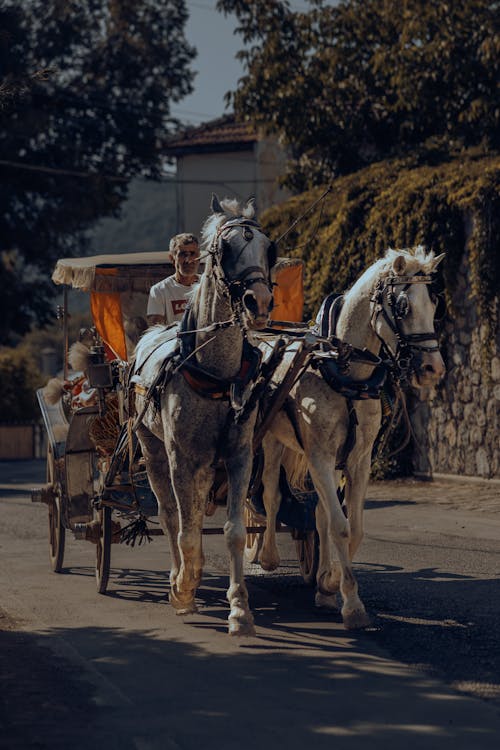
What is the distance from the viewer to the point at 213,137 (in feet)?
112

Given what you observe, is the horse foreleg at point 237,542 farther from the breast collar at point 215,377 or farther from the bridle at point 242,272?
the bridle at point 242,272

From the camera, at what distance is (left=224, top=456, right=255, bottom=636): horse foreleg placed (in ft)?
23.8

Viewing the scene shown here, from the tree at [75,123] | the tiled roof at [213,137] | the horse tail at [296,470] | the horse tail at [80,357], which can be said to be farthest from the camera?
the tree at [75,123]

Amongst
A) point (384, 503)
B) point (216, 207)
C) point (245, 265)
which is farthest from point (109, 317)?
point (384, 503)

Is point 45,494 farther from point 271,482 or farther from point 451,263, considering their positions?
point 451,263

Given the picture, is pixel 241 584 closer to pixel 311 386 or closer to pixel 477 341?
pixel 311 386

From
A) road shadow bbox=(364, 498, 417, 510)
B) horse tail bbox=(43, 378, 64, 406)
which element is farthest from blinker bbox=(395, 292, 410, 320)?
road shadow bbox=(364, 498, 417, 510)

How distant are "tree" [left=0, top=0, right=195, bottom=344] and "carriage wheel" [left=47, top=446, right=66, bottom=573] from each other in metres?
23.1

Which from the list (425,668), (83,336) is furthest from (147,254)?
(425,668)

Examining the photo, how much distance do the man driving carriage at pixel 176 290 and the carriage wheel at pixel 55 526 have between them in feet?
6.98

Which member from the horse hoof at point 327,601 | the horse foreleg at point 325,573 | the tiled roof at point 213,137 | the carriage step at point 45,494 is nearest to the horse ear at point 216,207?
the horse foreleg at point 325,573

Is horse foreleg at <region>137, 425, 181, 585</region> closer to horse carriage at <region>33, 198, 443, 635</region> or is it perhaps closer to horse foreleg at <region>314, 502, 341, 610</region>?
horse carriage at <region>33, 198, 443, 635</region>

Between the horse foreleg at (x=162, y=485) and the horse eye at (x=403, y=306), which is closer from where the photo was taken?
the horse eye at (x=403, y=306)

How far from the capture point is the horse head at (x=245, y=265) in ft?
22.5
